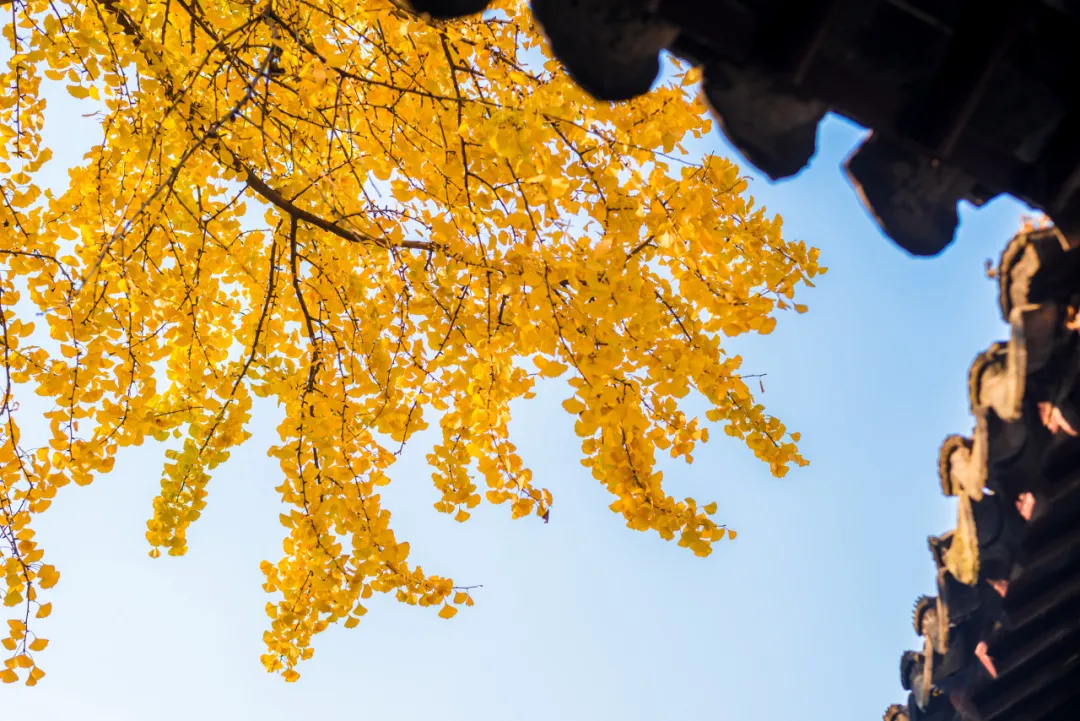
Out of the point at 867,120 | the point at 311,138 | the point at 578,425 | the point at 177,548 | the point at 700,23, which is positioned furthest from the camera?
the point at 311,138

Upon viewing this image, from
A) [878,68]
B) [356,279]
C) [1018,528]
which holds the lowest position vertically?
[1018,528]

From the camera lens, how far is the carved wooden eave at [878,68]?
188 centimetres

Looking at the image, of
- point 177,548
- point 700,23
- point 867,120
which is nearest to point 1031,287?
point 867,120

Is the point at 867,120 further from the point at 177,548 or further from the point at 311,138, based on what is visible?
the point at 177,548

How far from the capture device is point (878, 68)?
1936 millimetres

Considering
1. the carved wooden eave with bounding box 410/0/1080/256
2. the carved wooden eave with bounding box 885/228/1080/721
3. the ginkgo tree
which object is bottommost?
the carved wooden eave with bounding box 885/228/1080/721

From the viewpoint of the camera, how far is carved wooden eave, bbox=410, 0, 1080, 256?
1877 millimetres

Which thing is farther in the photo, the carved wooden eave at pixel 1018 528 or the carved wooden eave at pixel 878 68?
the carved wooden eave at pixel 1018 528

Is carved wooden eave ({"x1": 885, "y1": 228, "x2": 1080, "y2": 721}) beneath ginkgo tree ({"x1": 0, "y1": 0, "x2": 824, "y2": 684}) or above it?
beneath

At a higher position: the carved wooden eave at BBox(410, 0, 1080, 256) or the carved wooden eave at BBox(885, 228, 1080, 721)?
the carved wooden eave at BBox(410, 0, 1080, 256)

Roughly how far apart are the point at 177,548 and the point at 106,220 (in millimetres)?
2405

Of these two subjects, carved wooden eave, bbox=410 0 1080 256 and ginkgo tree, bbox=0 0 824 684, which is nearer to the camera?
carved wooden eave, bbox=410 0 1080 256

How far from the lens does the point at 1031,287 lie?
8.17 feet

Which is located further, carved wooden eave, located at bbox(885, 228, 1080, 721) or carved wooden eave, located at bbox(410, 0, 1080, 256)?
carved wooden eave, located at bbox(885, 228, 1080, 721)
